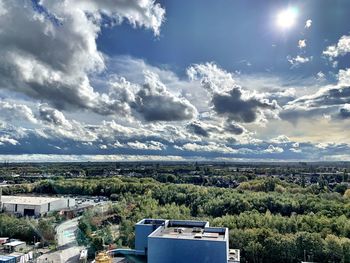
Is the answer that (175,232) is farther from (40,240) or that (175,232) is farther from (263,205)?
(263,205)

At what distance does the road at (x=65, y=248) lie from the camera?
25.2m

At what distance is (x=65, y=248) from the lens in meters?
28.1

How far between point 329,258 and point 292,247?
2292 millimetres

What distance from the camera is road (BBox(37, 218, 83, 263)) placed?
25220mm

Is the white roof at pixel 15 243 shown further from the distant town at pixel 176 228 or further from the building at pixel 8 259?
the building at pixel 8 259

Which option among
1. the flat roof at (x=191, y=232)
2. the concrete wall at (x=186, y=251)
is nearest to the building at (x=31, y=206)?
the flat roof at (x=191, y=232)

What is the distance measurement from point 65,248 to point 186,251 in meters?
18.1

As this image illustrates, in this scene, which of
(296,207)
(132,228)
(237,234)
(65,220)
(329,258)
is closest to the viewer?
(329,258)

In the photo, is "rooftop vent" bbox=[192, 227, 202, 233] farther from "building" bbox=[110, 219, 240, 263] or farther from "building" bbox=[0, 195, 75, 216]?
"building" bbox=[0, 195, 75, 216]

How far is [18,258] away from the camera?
78.7 ft

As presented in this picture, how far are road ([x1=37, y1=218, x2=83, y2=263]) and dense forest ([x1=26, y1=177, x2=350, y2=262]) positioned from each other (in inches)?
51.8

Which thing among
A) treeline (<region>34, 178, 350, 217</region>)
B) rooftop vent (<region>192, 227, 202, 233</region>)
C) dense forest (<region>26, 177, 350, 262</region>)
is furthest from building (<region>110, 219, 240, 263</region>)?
treeline (<region>34, 178, 350, 217</region>)

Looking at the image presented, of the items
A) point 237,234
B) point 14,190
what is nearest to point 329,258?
point 237,234

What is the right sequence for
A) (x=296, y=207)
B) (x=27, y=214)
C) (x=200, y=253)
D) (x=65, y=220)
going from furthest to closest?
(x=27, y=214) → (x=65, y=220) → (x=296, y=207) → (x=200, y=253)
